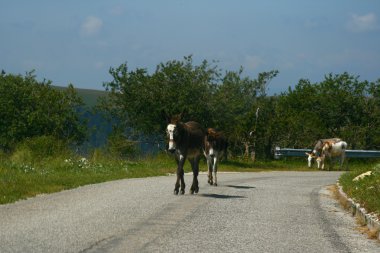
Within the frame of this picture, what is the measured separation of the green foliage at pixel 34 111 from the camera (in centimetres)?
7131

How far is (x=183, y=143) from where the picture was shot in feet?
59.3

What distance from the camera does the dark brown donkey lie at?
17266 millimetres

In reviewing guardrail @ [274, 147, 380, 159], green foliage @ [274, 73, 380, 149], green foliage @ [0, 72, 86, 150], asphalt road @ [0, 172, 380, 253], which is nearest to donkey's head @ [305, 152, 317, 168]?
guardrail @ [274, 147, 380, 159]

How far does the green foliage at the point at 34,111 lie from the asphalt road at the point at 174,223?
5233cm

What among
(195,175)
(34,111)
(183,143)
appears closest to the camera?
(183,143)

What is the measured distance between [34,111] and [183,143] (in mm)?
57756

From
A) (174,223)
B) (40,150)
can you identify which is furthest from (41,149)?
(174,223)

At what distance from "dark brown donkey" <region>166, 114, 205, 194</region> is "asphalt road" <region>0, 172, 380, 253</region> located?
49 centimetres

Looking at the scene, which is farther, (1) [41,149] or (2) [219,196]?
(1) [41,149]

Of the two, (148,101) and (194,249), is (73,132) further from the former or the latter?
(194,249)

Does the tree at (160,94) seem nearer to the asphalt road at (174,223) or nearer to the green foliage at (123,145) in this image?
the green foliage at (123,145)

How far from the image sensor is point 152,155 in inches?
1553

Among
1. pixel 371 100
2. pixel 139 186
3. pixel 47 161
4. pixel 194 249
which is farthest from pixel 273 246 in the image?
pixel 371 100

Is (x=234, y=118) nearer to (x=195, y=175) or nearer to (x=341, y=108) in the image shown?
(x=341, y=108)
